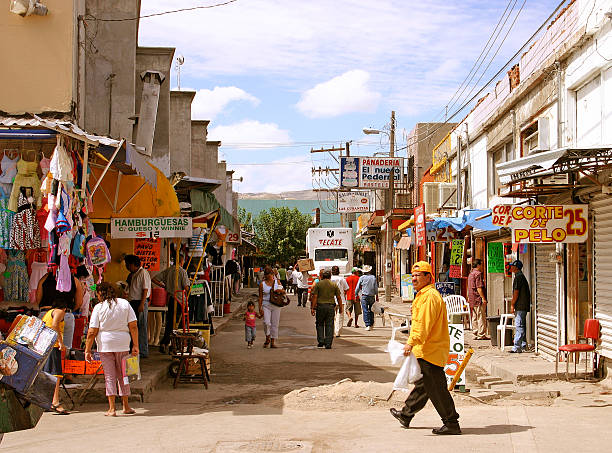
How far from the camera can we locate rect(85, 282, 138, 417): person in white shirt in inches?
377

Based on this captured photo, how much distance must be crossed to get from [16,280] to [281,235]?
5766 cm

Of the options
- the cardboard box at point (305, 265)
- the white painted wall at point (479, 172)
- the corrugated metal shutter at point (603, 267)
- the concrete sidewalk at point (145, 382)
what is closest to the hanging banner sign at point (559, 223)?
the corrugated metal shutter at point (603, 267)

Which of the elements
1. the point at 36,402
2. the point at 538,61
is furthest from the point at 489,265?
the point at 36,402

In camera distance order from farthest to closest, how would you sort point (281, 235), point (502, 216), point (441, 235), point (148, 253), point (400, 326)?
1. point (281, 235)
2. point (441, 235)
3. point (400, 326)
4. point (148, 253)
5. point (502, 216)

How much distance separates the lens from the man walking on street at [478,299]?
18.3 meters

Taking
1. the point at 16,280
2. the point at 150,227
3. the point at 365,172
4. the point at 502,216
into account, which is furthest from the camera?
the point at 365,172

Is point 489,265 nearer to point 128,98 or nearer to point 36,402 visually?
point 128,98

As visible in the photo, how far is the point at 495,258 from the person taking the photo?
1948 centimetres

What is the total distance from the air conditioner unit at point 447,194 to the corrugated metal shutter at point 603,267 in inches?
503

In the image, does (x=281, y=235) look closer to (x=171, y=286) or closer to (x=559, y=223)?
(x=171, y=286)

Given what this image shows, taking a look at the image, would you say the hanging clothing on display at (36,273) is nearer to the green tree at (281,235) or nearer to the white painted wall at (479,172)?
the white painted wall at (479,172)

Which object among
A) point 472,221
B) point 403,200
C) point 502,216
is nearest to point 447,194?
point 472,221

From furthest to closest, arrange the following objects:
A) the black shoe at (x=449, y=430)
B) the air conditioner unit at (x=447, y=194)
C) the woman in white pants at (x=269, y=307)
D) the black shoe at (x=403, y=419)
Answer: the air conditioner unit at (x=447, y=194)
the woman in white pants at (x=269, y=307)
the black shoe at (x=403, y=419)
the black shoe at (x=449, y=430)

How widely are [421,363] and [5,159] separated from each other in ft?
20.4
